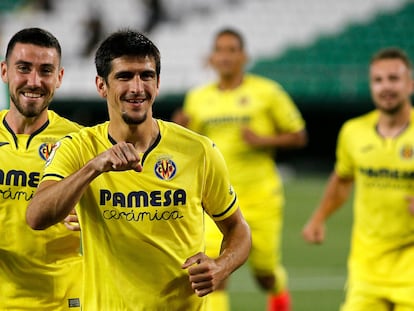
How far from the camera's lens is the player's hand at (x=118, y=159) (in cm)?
357

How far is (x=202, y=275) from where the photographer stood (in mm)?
3762

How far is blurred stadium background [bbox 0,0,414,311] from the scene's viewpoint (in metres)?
21.4

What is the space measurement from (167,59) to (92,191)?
2056 centimetres

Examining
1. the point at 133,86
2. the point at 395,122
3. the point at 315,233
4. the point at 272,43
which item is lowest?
the point at 315,233

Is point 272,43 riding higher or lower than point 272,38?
lower

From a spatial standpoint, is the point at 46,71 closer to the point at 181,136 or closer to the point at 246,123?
the point at 181,136

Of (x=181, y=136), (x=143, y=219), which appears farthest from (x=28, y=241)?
(x=181, y=136)

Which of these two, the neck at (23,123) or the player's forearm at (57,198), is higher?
the neck at (23,123)

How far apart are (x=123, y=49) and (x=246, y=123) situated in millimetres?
4898

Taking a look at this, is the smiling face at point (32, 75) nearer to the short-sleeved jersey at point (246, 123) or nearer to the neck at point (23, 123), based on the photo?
the neck at point (23, 123)

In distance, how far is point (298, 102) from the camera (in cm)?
2117

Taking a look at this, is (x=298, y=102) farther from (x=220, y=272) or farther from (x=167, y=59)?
(x=220, y=272)

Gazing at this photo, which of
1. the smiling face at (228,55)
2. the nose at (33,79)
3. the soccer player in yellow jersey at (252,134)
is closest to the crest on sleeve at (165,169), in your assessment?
the nose at (33,79)

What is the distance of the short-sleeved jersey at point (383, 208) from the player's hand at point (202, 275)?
7.98 feet
